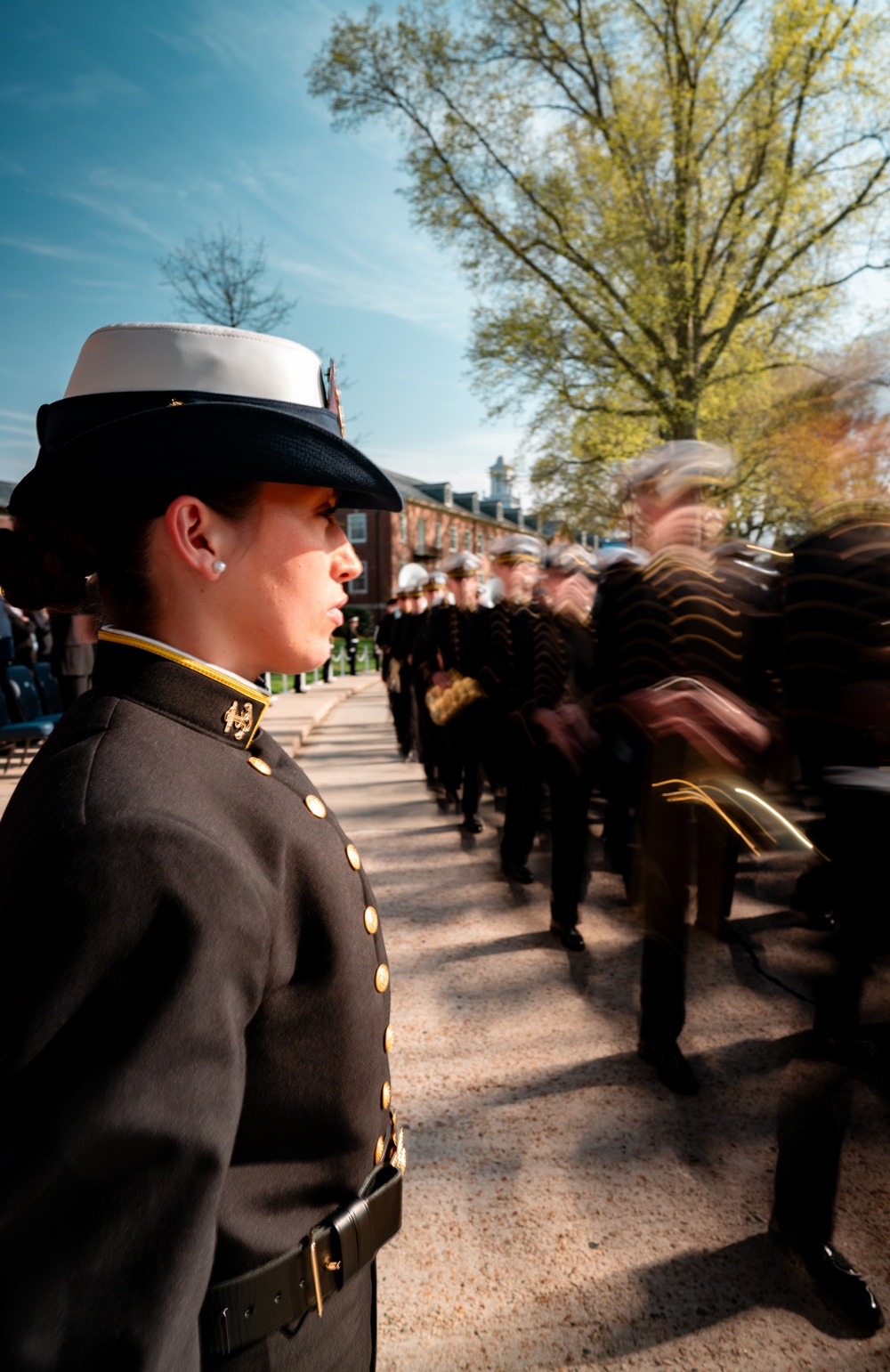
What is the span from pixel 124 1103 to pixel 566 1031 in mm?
3217

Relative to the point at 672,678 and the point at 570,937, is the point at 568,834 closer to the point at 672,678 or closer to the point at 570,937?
the point at 570,937

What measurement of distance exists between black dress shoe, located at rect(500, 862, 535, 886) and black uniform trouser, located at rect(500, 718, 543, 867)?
0.02 metres

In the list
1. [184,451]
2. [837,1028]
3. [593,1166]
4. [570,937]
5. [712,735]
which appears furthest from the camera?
[570,937]

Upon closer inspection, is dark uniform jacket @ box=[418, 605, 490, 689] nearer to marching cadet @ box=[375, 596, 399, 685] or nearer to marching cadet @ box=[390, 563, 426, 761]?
marching cadet @ box=[390, 563, 426, 761]

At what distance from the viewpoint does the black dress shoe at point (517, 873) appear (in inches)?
227

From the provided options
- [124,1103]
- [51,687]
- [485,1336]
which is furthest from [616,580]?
[51,687]

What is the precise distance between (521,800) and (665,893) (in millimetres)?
2429

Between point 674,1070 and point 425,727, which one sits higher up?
point 425,727

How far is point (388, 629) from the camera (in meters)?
13.6

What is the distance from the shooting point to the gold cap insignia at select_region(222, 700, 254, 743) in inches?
43.1

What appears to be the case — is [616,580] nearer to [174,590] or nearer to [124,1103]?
[174,590]

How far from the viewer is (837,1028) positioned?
2.35m

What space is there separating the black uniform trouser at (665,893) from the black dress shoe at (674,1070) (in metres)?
0.03

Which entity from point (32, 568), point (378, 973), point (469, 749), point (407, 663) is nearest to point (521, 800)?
point (469, 749)
